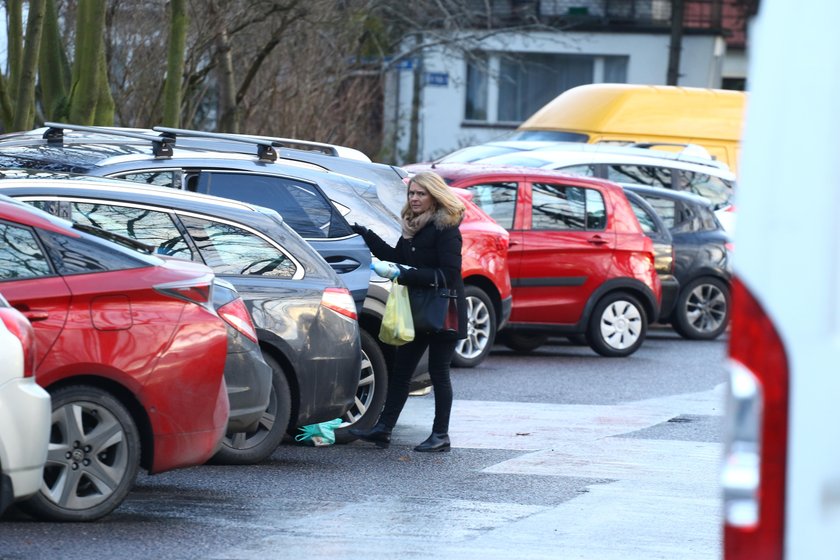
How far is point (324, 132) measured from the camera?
2484 cm

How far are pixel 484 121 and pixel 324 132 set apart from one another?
1882 cm

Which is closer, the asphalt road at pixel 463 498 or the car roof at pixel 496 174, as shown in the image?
the asphalt road at pixel 463 498

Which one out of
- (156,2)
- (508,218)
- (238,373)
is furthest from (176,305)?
(156,2)

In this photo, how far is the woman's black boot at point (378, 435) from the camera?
999 centimetres

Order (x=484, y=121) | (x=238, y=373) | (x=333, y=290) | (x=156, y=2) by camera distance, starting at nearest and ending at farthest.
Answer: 1. (x=238, y=373)
2. (x=333, y=290)
3. (x=156, y=2)
4. (x=484, y=121)

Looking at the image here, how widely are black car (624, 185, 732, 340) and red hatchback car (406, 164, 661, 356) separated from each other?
1.92m

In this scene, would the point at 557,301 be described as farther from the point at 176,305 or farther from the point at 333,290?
the point at 176,305

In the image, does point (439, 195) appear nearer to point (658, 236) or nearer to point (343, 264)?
point (343, 264)

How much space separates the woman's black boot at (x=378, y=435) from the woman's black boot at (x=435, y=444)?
0.69 feet

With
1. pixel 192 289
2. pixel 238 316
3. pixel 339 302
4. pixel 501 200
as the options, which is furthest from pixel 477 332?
pixel 192 289

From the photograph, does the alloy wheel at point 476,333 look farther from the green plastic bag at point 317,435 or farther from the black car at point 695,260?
the green plastic bag at point 317,435

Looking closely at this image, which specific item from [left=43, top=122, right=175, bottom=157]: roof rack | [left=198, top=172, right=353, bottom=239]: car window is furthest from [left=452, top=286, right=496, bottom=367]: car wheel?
[left=198, top=172, right=353, bottom=239]: car window

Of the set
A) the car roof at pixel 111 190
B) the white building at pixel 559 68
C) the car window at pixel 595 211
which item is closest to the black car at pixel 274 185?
the car roof at pixel 111 190

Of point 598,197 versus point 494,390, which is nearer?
point 494,390
